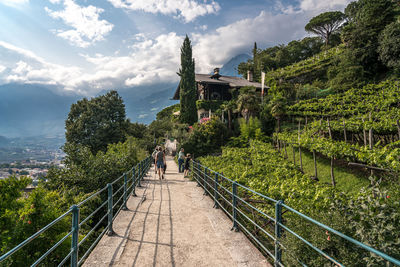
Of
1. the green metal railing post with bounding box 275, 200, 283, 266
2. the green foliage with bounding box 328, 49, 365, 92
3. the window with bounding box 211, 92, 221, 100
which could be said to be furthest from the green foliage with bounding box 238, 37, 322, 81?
the green metal railing post with bounding box 275, 200, 283, 266

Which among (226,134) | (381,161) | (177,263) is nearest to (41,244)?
(177,263)

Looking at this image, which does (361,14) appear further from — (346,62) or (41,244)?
(41,244)

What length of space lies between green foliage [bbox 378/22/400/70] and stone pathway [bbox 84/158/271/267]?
84.3 ft

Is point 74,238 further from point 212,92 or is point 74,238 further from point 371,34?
point 371,34

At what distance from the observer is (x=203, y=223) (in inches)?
189

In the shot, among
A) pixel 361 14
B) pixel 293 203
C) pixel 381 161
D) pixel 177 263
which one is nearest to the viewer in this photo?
pixel 177 263

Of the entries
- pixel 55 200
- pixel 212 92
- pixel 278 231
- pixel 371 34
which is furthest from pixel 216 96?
pixel 278 231

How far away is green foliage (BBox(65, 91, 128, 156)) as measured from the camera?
82.9 ft

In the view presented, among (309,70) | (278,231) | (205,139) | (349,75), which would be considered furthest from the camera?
(309,70)

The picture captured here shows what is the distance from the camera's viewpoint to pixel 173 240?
155 inches

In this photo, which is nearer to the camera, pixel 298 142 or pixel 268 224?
pixel 268 224

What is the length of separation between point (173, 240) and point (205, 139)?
14.7 meters

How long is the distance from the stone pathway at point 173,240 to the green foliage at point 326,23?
49396 millimetres

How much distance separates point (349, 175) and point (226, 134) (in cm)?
1127
